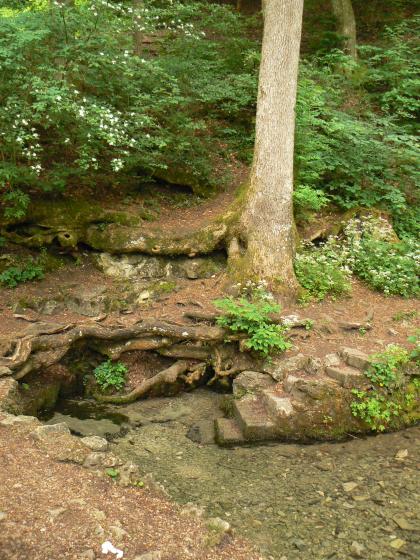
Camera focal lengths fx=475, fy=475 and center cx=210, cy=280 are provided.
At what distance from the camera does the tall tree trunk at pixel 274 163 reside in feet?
29.3

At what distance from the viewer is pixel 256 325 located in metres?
7.72

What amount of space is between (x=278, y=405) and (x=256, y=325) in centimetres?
141

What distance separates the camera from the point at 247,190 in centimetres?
948

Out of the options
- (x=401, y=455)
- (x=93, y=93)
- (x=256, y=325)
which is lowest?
(x=401, y=455)

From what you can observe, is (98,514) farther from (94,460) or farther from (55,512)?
(94,460)

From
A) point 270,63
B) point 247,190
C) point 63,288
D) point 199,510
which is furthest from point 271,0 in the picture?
point 199,510

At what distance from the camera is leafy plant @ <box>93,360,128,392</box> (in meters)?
7.94

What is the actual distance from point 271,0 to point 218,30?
439 centimetres

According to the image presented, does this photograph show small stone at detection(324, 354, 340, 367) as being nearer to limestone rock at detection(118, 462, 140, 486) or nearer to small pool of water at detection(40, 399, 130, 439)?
small pool of water at detection(40, 399, 130, 439)

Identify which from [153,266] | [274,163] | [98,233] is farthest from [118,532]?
[274,163]

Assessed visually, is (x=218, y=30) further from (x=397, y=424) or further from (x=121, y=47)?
(x=397, y=424)

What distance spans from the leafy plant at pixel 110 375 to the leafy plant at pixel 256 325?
1.88 m

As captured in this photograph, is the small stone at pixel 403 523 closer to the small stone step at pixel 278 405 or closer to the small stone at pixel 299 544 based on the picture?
the small stone at pixel 299 544

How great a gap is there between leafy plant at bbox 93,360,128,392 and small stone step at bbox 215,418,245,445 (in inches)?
76.9
